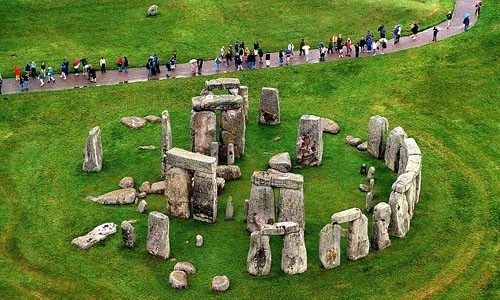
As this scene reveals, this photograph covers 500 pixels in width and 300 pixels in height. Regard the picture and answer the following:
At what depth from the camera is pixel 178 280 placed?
3625 centimetres

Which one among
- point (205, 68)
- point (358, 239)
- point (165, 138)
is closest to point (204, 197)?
point (165, 138)

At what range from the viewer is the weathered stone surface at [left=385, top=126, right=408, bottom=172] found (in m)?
45.2

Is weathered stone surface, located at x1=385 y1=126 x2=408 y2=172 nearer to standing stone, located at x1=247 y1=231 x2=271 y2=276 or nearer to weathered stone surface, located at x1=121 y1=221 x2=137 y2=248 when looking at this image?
standing stone, located at x1=247 y1=231 x2=271 y2=276

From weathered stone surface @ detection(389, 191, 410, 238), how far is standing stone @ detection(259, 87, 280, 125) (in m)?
13.1

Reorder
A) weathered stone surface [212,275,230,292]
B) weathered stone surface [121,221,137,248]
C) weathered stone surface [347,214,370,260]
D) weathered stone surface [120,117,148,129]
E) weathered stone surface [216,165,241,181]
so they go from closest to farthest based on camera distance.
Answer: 1. weathered stone surface [212,275,230,292]
2. weathered stone surface [347,214,370,260]
3. weathered stone surface [121,221,137,248]
4. weathered stone surface [216,165,241,181]
5. weathered stone surface [120,117,148,129]

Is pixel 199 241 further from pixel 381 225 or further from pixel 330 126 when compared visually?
pixel 330 126

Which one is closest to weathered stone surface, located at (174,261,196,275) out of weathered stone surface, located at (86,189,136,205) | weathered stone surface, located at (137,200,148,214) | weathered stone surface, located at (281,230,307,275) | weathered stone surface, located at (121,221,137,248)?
weathered stone surface, located at (121,221,137,248)

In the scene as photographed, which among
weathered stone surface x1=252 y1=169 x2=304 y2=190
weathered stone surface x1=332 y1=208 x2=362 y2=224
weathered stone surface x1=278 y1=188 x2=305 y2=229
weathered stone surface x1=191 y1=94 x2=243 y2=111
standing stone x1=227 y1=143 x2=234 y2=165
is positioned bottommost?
standing stone x1=227 y1=143 x2=234 y2=165

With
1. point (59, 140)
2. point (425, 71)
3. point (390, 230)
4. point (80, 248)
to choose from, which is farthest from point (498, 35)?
point (80, 248)

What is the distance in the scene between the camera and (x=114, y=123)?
51531mm

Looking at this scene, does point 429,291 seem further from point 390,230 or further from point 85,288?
point 85,288

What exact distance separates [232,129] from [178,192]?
6.68 metres

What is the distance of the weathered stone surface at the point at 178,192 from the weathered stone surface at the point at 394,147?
10629 millimetres

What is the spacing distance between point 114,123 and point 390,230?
18.7 metres
